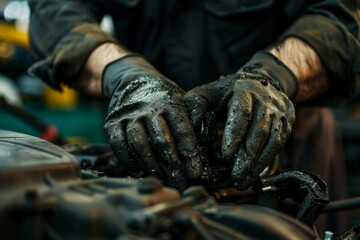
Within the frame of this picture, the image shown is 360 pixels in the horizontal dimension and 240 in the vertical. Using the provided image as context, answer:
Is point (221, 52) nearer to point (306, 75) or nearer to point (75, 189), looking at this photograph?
point (306, 75)

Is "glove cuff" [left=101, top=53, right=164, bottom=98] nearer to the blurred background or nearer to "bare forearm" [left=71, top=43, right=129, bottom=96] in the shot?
"bare forearm" [left=71, top=43, right=129, bottom=96]

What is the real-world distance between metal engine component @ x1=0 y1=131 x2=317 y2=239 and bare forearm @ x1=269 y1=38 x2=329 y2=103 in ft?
2.17

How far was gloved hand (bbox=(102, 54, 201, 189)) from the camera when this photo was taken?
0.88 m

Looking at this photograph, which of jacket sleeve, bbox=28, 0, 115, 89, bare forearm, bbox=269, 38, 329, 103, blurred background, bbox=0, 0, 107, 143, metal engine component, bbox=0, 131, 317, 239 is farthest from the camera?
blurred background, bbox=0, 0, 107, 143

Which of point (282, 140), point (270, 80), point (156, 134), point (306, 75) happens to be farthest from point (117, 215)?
point (306, 75)

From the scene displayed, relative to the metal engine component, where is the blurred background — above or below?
below

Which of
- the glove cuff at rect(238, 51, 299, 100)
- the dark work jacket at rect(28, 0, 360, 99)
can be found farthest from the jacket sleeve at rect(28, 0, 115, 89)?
the glove cuff at rect(238, 51, 299, 100)

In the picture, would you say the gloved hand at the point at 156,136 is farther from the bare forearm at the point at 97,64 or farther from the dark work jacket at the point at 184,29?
the dark work jacket at the point at 184,29

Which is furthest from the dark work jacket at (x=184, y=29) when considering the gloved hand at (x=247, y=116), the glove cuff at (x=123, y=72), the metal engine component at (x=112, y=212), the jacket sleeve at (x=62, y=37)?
the metal engine component at (x=112, y=212)

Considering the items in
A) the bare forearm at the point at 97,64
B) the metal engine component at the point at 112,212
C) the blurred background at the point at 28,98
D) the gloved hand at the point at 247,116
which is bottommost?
the blurred background at the point at 28,98

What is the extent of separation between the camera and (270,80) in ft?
3.34

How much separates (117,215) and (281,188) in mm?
427

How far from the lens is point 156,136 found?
883 millimetres

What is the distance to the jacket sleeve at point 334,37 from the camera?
1284 mm
